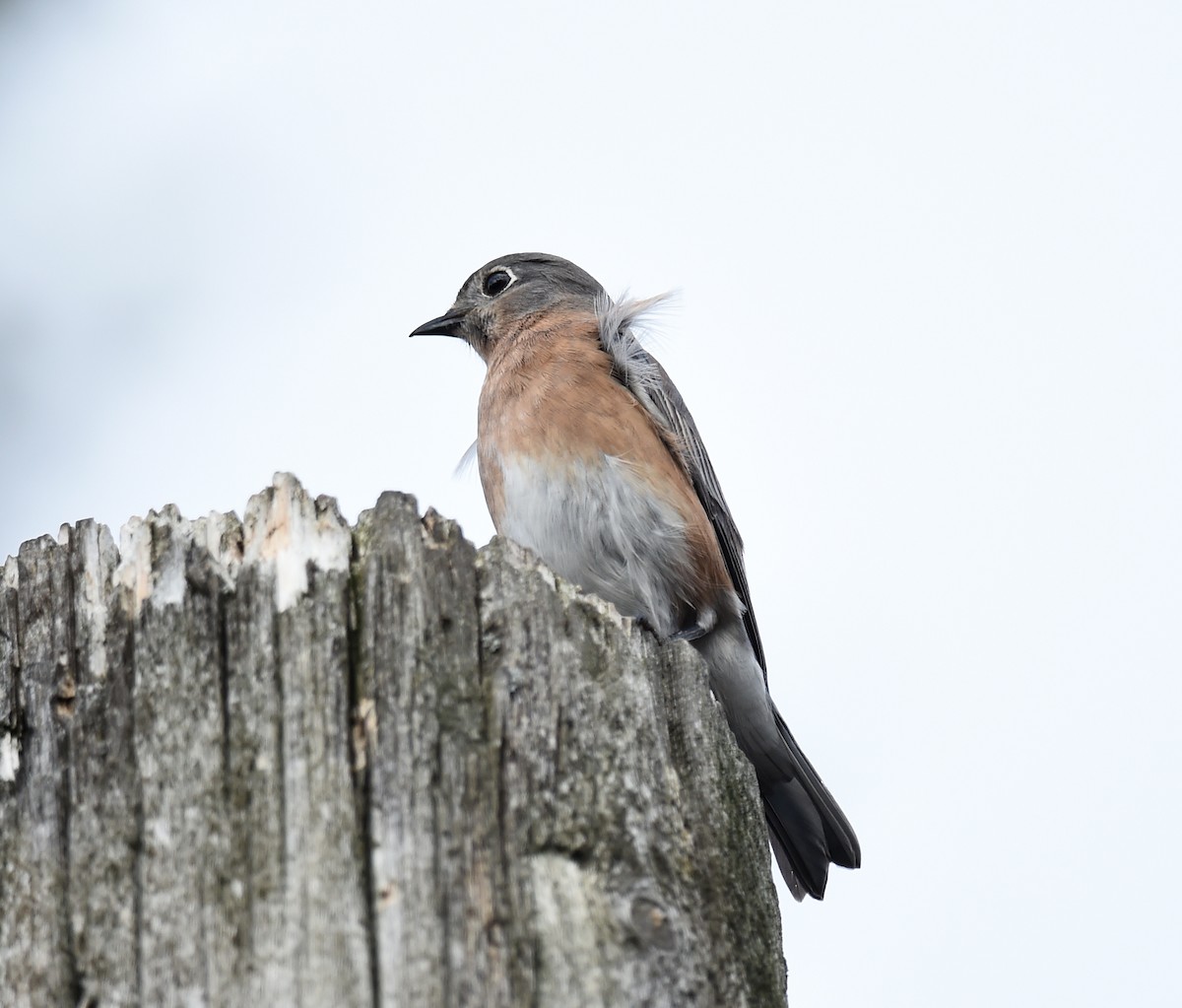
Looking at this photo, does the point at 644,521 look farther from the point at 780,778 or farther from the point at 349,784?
the point at 349,784

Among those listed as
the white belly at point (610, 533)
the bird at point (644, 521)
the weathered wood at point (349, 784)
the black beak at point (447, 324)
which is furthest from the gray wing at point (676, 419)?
the weathered wood at point (349, 784)

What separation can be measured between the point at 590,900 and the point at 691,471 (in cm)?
446

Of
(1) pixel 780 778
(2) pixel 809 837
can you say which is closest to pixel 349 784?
(2) pixel 809 837

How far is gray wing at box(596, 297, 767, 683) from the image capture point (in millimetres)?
7336

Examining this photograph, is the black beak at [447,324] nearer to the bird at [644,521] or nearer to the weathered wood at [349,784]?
the bird at [644,521]

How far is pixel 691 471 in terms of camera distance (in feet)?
24.2

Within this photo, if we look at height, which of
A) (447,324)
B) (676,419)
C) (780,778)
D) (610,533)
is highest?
(447,324)

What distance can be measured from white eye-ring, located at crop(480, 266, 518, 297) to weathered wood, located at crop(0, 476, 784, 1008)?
577cm

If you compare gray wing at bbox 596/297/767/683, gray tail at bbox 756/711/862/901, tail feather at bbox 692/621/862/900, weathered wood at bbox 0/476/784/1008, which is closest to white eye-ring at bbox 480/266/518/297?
gray wing at bbox 596/297/767/683

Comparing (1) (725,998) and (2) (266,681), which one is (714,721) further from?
(2) (266,681)

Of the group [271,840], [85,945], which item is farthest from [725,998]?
[85,945]

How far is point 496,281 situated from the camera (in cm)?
931

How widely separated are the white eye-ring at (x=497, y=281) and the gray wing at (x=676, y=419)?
1.53 meters

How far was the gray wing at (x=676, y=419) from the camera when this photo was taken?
7336 mm
